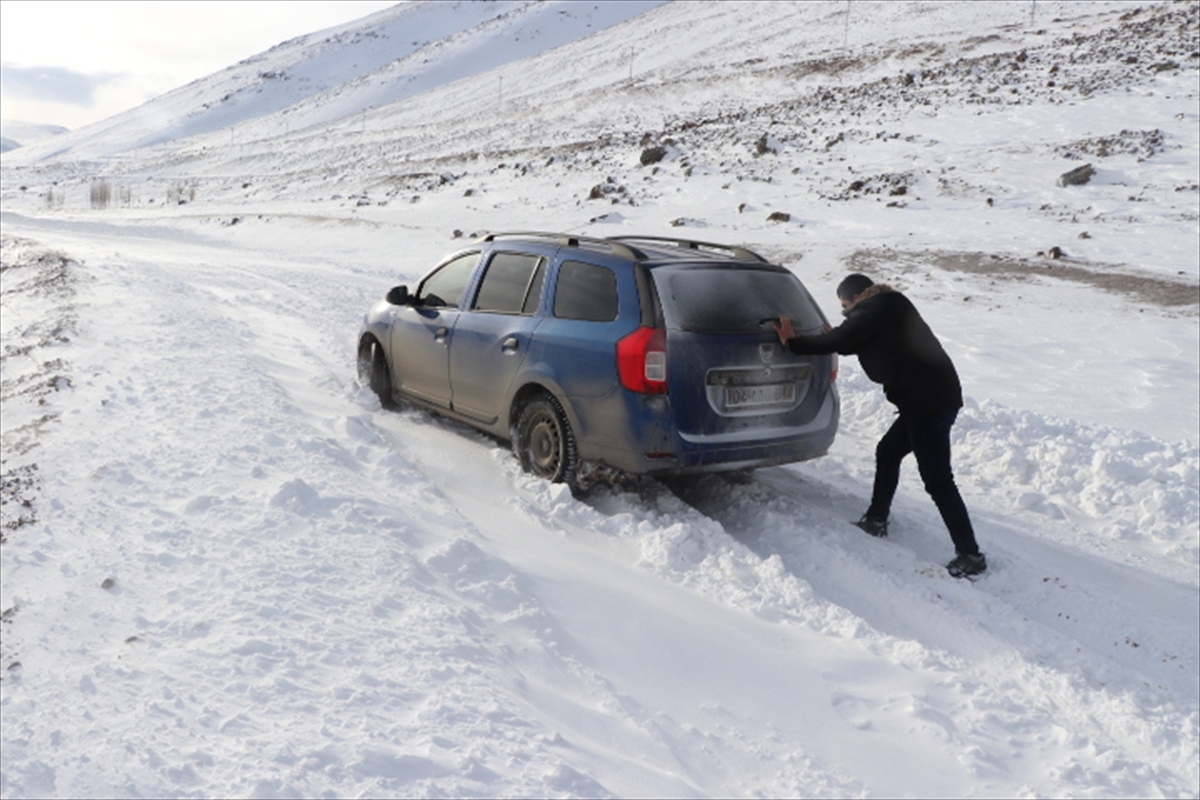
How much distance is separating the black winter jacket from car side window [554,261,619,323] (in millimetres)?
1338

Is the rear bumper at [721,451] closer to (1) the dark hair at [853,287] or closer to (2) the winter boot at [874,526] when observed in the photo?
(2) the winter boot at [874,526]

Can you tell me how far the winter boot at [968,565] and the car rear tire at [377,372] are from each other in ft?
15.7

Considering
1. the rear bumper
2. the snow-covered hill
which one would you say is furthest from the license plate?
the snow-covered hill

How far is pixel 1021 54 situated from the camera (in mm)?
39375

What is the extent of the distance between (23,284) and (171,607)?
44.5ft

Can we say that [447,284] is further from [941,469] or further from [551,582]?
[941,469]

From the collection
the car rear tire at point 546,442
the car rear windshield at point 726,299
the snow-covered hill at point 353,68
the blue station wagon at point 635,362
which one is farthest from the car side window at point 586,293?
the snow-covered hill at point 353,68

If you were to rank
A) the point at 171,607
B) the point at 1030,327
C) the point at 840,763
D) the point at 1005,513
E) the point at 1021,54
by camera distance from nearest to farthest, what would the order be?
the point at 840,763, the point at 171,607, the point at 1005,513, the point at 1030,327, the point at 1021,54

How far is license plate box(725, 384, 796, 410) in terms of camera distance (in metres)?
5.54

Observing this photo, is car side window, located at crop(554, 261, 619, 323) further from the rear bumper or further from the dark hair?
the dark hair

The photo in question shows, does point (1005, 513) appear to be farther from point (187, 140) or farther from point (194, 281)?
point (187, 140)

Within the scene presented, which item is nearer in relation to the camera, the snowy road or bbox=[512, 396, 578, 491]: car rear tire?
the snowy road

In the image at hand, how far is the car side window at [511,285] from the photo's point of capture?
21.1 ft

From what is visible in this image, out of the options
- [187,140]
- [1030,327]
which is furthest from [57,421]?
[187,140]
